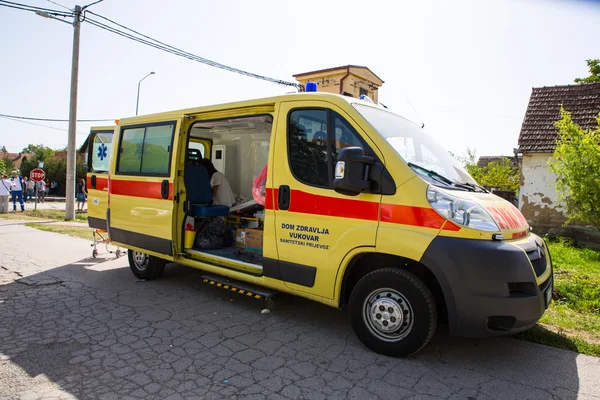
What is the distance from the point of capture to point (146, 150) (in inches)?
240

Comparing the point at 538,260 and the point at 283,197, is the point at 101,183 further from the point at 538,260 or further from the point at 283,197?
the point at 538,260

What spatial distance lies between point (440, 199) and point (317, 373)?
1.79m

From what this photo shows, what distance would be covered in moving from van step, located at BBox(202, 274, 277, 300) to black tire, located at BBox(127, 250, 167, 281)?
134 centimetres

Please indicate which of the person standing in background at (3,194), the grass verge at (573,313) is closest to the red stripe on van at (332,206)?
the grass verge at (573,313)

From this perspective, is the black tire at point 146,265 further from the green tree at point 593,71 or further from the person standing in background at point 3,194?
the green tree at point 593,71

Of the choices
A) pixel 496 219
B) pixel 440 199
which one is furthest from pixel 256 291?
pixel 496 219

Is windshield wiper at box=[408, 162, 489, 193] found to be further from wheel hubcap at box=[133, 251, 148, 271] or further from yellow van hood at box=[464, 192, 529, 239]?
wheel hubcap at box=[133, 251, 148, 271]

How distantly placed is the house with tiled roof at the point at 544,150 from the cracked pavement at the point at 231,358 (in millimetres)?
9953

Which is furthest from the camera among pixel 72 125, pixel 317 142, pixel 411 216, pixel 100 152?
pixel 72 125

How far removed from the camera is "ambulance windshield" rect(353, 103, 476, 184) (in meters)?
3.87

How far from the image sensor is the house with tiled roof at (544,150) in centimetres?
1241

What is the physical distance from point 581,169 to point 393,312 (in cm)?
603

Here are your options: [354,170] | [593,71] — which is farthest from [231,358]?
[593,71]

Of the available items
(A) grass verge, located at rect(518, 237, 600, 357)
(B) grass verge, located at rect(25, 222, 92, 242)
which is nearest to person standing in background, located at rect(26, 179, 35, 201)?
(B) grass verge, located at rect(25, 222, 92, 242)
